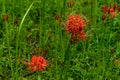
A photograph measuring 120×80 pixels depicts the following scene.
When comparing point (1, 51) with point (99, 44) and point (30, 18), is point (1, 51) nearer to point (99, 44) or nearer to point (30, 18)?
point (30, 18)

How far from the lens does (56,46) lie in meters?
2.60

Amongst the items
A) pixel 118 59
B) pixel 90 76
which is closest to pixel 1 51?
pixel 90 76

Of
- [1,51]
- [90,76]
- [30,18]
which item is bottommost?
[90,76]

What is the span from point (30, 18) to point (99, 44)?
81 centimetres

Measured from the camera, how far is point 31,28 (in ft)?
10.3

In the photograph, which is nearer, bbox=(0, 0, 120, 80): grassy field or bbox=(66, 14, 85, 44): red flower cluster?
bbox=(66, 14, 85, 44): red flower cluster

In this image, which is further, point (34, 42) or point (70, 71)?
point (34, 42)

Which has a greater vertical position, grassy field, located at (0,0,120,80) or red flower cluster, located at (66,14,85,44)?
red flower cluster, located at (66,14,85,44)

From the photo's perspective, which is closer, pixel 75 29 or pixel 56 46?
pixel 75 29

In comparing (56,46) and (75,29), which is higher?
(75,29)

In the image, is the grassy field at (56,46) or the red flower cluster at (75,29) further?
the grassy field at (56,46)

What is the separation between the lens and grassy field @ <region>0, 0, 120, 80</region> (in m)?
2.54

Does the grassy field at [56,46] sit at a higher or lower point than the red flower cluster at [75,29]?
lower

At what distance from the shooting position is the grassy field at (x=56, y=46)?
2535 millimetres
